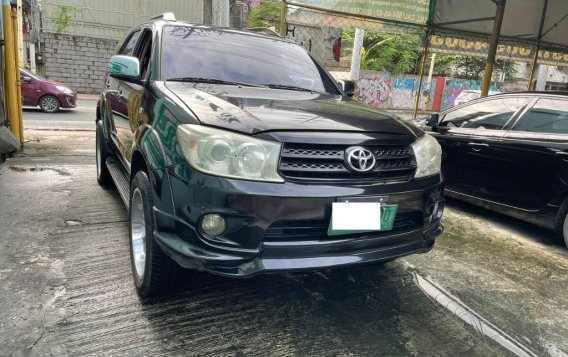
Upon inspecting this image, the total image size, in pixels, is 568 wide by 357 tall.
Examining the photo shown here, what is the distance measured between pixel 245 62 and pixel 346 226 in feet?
5.73

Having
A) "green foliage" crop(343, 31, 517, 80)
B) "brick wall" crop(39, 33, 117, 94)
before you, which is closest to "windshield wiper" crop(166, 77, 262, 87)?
"brick wall" crop(39, 33, 117, 94)

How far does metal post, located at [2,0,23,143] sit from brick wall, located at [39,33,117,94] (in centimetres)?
1596

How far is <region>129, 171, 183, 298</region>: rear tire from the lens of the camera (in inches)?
94.5

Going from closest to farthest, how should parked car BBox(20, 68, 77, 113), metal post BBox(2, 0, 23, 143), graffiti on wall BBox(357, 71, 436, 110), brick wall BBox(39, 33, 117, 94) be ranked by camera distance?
metal post BBox(2, 0, 23, 143) < parked car BBox(20, 68, 77, 113) < brick wall BBox(39, 33, 117, 94) < graffiti on wall BBox(357, 71, 436, 110)

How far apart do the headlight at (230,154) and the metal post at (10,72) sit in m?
5.41

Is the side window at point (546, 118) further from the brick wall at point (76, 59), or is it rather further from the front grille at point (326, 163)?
the brick wall at point (76, 59)

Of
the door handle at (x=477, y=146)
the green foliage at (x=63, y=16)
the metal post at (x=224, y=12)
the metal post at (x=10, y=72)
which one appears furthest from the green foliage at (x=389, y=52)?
the door handle at (x=477, y=146)

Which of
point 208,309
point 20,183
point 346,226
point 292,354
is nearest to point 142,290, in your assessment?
point 208,309

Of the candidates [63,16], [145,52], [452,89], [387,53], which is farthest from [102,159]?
[452,89]

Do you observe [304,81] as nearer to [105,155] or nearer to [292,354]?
[292,354]

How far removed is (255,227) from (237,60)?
68.0 inches

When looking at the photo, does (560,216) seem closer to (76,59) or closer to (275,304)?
(275,304)

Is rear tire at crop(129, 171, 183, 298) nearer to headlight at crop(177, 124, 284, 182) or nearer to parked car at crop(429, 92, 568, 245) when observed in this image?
headlight at crop(177, 124, 284, 182)

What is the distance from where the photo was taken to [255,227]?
6.83 feet
